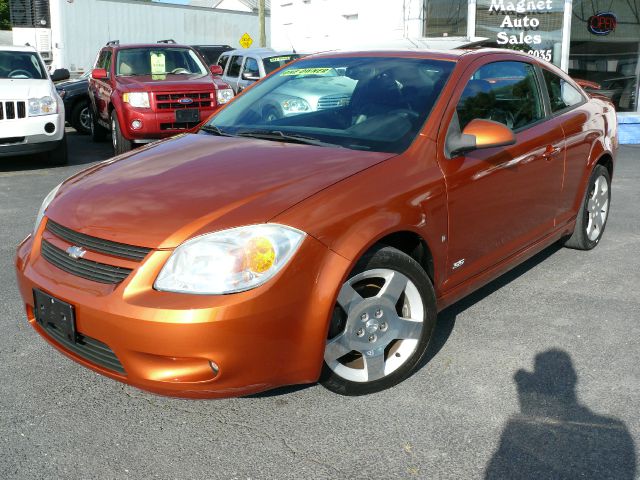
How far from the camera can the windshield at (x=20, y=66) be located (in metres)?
10.3

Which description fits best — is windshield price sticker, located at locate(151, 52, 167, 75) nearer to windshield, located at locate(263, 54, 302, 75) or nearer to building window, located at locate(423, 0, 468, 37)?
windshield, located at locate(263, 54, 302, 75)

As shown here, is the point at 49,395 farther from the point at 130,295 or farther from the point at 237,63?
the point at 237,63

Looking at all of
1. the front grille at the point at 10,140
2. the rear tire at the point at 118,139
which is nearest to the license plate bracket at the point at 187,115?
the rear tire at the point at 118,139

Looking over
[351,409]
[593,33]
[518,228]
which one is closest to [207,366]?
[351,409]

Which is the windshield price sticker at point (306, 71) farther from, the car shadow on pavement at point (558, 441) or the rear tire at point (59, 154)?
the rear tire at point (59, 154)

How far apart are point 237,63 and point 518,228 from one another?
1132 cm

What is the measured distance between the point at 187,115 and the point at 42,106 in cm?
197

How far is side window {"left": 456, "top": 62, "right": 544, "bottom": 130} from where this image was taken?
3926mm

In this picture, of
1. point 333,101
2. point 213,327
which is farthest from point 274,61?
point 213,327

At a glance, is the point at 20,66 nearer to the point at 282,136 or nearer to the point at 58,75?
the point at 58,75

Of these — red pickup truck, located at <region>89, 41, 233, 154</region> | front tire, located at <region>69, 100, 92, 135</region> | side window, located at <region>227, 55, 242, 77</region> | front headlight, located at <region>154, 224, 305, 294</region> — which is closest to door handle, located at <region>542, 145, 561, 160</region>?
front headlight, located at <region>154, 224, 305, 294</region>

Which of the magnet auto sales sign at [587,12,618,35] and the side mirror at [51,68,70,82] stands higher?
the magnet auto sales sign at [587,12,618,35]

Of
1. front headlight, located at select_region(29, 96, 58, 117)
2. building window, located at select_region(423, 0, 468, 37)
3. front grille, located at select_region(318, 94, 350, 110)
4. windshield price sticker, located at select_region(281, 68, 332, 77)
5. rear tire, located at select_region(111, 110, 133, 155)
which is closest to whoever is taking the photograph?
front grille, located at select_region(318, 94, 350, 110)

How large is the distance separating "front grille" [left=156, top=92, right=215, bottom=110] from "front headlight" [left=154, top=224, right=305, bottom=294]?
7.99m
